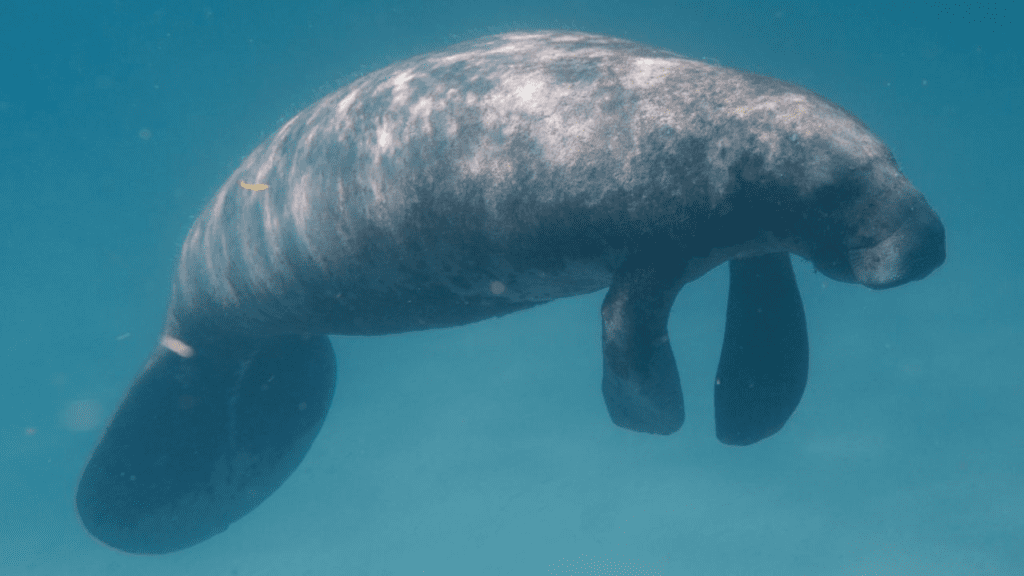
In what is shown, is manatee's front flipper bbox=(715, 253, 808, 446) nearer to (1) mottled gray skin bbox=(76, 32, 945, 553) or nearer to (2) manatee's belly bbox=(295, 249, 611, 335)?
(1) mottled gray skin bbox=(76, 32, 945, 553)

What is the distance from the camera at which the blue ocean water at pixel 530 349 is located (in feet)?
48.3

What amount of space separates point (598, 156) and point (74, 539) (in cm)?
2420

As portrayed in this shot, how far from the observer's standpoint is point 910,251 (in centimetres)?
331

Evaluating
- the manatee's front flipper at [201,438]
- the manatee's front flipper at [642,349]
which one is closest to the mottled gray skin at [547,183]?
the manatee's front flipper at [642,349]

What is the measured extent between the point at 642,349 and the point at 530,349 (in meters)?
17.9

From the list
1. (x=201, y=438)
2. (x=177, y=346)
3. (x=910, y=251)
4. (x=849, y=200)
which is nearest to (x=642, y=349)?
(x=849, y=200)

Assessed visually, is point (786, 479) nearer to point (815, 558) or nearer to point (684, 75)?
point (815, 558)

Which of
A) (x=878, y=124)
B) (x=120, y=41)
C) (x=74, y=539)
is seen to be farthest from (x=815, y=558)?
(x=120, y=41)

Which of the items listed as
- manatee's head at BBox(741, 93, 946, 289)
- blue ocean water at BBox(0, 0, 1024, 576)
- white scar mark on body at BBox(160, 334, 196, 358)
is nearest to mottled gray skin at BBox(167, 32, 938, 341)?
manatee's head at BBox(741, 93, 946, 289)

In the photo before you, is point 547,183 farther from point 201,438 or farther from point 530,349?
point 530,349

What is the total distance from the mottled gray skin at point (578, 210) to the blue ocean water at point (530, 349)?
17.9ft

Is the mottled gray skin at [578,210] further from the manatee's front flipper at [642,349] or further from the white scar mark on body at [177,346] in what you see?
the white scar mark on body at [177,346]

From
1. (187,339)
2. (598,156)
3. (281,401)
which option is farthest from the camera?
(281,401)

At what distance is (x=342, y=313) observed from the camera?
579 centimetres
